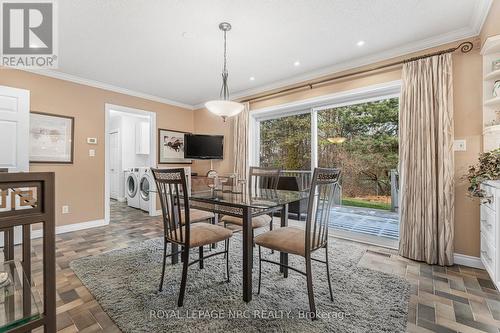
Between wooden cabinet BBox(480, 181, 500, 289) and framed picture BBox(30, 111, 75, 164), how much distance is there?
5.13 m

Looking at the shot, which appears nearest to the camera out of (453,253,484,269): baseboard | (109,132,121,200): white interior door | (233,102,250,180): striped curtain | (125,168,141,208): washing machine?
(453,253,484,269): baseboard

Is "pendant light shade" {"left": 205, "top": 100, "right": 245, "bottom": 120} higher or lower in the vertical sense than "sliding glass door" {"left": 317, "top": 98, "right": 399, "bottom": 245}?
higher

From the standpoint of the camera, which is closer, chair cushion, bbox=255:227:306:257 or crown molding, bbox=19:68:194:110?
chair cushion, bbox=255:227:306:257

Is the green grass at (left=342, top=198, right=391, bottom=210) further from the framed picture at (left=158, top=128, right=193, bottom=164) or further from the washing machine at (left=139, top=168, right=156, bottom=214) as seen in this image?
the washing machine at (left=139, top=168, right=156, bottom=214)

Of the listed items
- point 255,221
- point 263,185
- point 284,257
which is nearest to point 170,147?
point 263,185

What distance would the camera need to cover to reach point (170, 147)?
5168 mm

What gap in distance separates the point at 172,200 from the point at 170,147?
139 inches

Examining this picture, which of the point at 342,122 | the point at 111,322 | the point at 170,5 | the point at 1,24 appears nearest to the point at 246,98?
the point at 342,122

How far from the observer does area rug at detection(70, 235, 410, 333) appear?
1.56 metres

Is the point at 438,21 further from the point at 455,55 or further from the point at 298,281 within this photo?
the point at 298,281

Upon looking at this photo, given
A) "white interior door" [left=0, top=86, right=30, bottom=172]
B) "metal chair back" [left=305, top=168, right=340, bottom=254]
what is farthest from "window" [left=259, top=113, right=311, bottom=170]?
"white interior door" [left=0, top=86, right=30, bottom=172]

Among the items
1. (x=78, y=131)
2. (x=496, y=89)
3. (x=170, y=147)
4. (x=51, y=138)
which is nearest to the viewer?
(x=496, y=89)

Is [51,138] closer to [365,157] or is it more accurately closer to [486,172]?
[365,157]

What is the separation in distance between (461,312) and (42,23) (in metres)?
4.41
